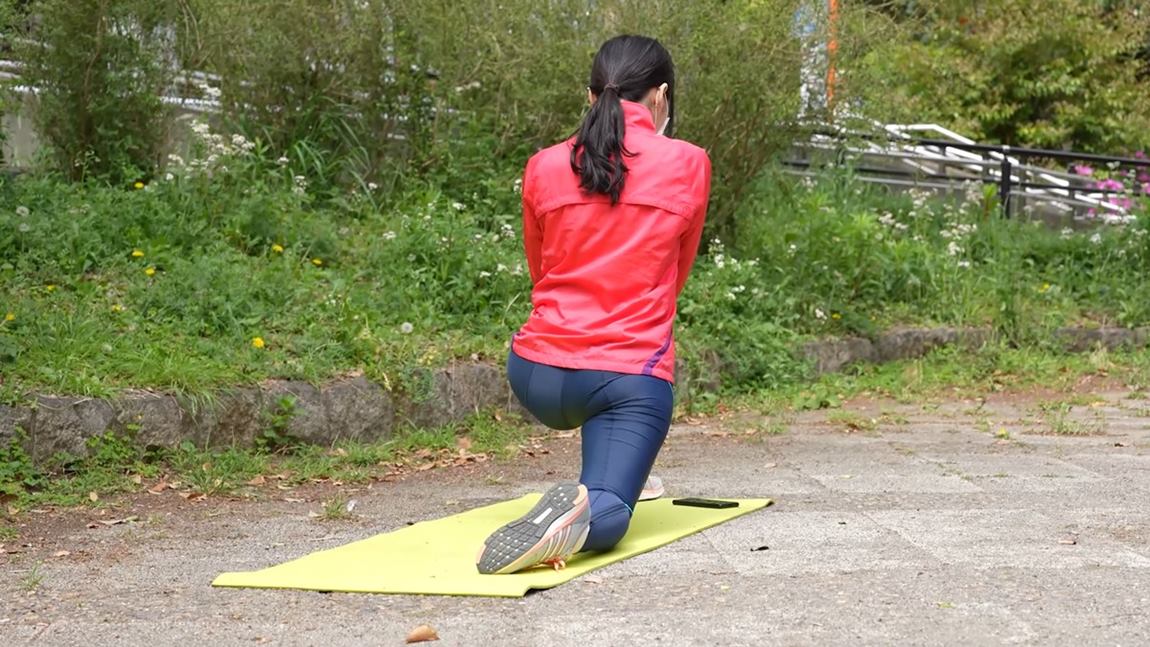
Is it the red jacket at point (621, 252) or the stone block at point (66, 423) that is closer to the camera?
the red jacket at point (621, 252)

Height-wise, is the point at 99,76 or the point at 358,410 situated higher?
the point at 99,76

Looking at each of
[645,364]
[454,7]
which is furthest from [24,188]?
Result: [645,364]

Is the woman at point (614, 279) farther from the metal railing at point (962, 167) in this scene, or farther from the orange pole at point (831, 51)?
the metal railing at point (962, 167)

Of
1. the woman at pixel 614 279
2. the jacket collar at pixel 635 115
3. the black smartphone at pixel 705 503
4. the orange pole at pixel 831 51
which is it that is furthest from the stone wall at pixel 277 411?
the orange pole at pixel 831 51

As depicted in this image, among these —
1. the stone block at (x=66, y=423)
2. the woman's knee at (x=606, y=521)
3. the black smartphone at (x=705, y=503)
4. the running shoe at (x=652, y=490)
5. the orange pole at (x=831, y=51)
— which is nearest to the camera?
the woman's knee at (x=606, y=521)

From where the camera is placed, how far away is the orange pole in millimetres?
10445

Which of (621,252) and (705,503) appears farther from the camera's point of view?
(705,503)

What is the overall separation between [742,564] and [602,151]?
1322mm

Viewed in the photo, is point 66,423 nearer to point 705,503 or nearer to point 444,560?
point 444,560

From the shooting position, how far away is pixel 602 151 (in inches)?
188

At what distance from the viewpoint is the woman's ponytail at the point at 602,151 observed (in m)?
4.78

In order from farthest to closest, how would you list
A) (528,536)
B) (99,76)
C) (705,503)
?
(99,76) < (705,503) < (528,536)

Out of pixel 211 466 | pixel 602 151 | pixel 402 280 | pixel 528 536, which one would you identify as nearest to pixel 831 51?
pixel 402 280

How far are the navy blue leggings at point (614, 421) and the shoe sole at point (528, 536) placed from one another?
0.22 m
